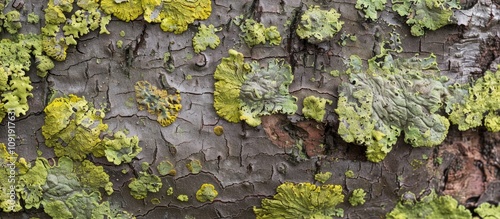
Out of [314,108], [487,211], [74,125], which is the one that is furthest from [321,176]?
[74,125]

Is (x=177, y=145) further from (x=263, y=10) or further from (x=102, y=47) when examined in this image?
(x=263, y=10)

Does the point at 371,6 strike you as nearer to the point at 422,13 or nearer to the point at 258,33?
the point at 422,13

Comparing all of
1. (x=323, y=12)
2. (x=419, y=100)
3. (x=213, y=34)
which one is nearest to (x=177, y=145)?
(x=213, y=34)

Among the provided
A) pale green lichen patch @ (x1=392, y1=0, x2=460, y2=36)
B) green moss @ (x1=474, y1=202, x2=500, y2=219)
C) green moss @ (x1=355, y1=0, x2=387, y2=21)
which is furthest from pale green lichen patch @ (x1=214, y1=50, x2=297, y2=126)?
green moss @ (x1=474, y1=202, x2=500, y2=219)

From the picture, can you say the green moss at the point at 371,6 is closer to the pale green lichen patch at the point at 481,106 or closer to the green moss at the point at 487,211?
the pale green lichen patch at the point at 481,106

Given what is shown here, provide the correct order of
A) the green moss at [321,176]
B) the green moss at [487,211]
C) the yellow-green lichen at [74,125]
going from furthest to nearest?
the green moss at [487,211]
the green moss at [321,176]
the yellow-green lichen at [74,125]

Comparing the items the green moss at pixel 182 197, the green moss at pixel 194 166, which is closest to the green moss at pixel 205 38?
the green moss at pixel 194 166
